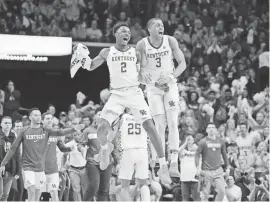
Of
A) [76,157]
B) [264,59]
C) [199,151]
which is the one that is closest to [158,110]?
[76,157]

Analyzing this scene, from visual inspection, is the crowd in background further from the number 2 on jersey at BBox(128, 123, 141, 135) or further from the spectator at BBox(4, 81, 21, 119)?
the number 2 on jersey at BBox(128, 123, 141, 135)

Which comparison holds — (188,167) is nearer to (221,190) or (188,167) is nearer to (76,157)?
(221,190)

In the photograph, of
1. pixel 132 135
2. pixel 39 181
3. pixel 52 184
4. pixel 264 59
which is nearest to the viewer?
pixel 132 135

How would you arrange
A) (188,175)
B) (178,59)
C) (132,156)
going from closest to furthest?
1. (178,59)
2. (132,156)
3. (188,175)

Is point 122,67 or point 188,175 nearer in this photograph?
point 122,67

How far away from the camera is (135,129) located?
1364 centimetres

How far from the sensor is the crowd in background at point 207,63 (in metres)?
19.1

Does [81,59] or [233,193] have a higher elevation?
[81,59]

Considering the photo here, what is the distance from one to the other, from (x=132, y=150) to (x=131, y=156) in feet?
0.62

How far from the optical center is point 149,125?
11.5 m

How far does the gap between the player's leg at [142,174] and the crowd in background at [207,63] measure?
451 cm

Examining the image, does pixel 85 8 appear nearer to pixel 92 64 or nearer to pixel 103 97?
pixel 103 97

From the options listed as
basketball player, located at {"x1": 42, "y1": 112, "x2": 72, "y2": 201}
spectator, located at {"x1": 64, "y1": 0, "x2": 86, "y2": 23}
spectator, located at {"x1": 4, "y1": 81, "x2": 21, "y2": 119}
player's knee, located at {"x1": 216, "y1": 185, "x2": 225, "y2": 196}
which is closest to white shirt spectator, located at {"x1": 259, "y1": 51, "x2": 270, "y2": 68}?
spectator, located at {"x1": 64, "y1": 0, "x2": 86, "y2": 23}

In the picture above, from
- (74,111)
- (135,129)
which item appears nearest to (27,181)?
(135,129)
